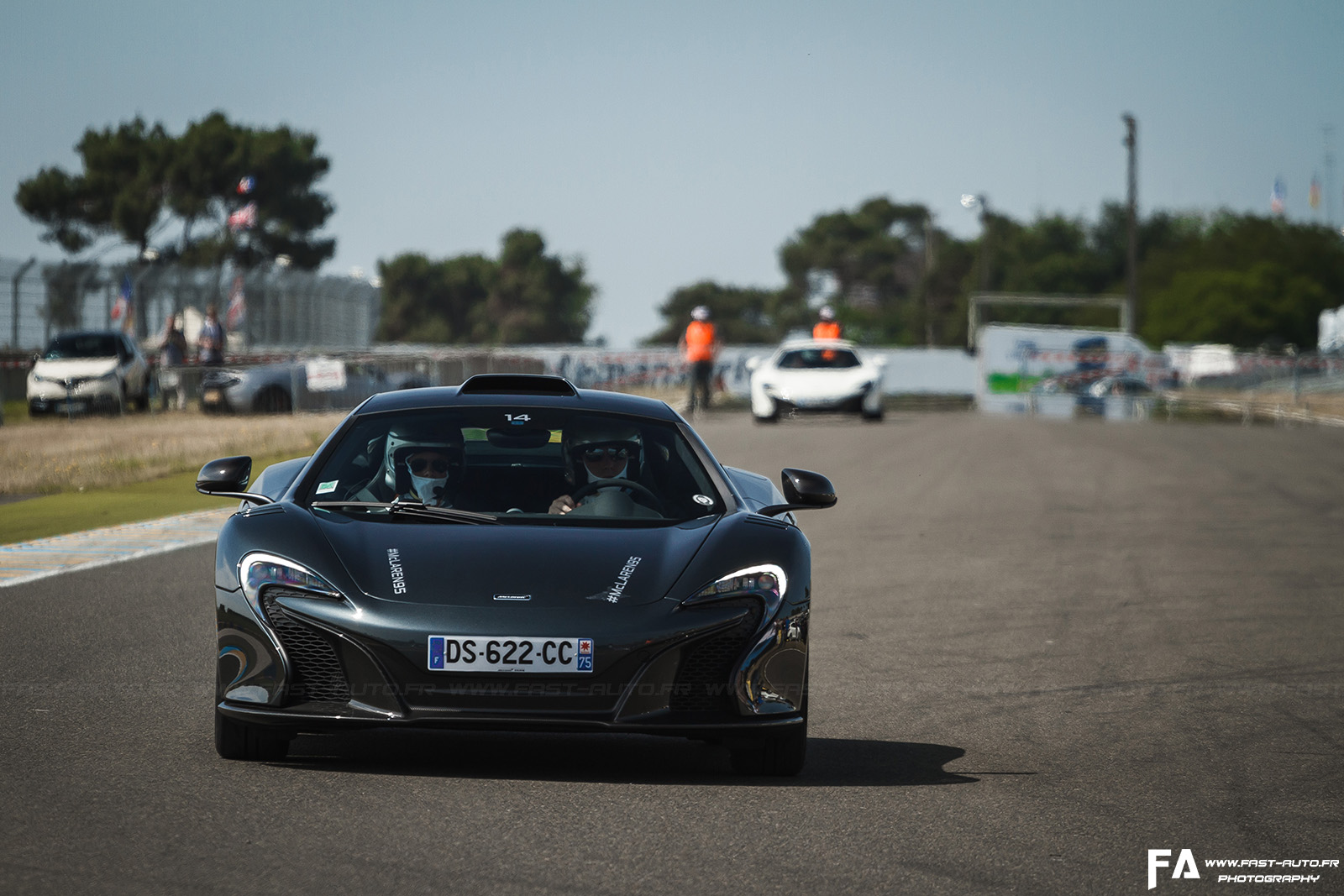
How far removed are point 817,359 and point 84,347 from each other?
11.6 meters

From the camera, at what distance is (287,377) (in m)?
28.0

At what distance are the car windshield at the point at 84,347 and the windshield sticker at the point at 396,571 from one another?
24000 millimetres

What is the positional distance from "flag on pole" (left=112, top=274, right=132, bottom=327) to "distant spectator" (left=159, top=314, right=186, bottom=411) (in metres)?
3.02

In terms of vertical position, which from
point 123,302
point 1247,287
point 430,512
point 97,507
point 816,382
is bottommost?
point 97,507

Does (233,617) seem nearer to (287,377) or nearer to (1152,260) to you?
(287,377)

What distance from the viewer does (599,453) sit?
252 inches

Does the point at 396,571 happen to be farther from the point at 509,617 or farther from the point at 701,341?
the point at 701,341

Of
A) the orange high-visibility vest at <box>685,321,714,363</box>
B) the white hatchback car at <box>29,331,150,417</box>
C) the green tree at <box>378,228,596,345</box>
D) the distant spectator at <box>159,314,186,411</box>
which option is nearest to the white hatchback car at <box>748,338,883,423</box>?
the orange high-visibility vest at <box>685,321,714,363</box>

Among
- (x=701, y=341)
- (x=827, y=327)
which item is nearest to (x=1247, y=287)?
(x=827, y=327)

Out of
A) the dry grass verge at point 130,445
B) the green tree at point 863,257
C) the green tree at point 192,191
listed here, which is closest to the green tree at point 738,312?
the green tree at point 863,257

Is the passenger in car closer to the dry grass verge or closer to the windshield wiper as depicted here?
the windshield wiper

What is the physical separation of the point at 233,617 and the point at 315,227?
6713 centimetres

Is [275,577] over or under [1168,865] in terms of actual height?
over

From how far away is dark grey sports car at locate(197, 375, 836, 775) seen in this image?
5098 millimetres
